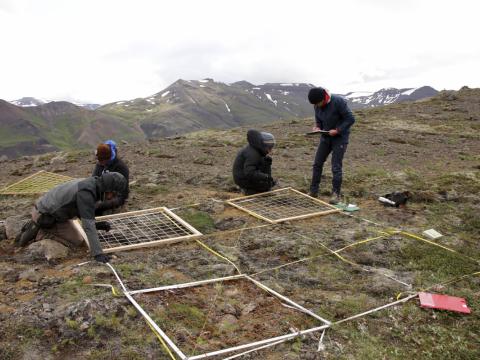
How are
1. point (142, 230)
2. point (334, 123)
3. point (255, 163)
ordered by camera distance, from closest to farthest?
point (142, 230) < point (334, 123) < point (255, 163)

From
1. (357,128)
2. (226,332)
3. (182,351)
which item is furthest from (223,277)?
(357,128)

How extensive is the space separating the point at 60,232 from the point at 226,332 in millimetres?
3508

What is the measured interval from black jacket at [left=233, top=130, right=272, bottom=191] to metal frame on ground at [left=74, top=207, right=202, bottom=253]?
180 cm

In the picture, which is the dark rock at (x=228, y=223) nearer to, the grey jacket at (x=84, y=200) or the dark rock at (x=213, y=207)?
the dark rock at (x=213, y=207)

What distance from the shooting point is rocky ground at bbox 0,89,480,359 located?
159 inches

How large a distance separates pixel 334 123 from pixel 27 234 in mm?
5866

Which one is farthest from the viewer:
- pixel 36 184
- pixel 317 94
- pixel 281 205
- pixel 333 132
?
pixel 36 184

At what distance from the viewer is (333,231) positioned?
7.16 meters

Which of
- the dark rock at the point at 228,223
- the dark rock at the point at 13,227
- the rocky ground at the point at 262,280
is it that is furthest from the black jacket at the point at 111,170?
the dark rock at the point at 228,223

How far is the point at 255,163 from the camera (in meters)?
8.81

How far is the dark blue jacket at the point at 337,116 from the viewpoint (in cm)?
818

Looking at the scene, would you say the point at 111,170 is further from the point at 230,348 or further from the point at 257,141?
the point at 230,348

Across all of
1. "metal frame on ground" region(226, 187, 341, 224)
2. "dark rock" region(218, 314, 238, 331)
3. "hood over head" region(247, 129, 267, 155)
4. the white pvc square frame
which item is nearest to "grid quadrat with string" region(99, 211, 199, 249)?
"metal frame on ground" region(226, 187, 341, 224)

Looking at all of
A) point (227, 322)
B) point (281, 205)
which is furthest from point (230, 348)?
point (281, 205)
